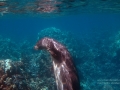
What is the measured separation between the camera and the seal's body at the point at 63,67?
4766 mm

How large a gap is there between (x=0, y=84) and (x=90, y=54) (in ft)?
64.2

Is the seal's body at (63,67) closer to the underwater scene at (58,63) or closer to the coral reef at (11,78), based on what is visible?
the underwater scene at (58,63)

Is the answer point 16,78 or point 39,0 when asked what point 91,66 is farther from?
point 16,78

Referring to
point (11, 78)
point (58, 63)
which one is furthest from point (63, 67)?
point (11, 78)

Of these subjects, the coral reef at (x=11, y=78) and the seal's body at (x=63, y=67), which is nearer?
the seal's body at (x=63, y=67)

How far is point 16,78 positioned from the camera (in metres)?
11.8

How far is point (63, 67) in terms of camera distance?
523 centimetres

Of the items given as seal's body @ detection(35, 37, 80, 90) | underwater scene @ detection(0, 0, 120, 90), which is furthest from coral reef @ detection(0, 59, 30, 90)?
seal's body @ detection(35, 37, 80, 90)

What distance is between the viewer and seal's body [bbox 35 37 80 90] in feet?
15.6

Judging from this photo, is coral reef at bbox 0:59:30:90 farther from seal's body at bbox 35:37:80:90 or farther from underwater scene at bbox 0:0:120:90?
seal's body at bbox 35:37:80:90

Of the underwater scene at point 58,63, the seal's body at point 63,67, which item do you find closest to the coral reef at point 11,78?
the underwater scene at point 58,63

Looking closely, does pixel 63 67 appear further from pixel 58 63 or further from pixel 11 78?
pixel 11 78

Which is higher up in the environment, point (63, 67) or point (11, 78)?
point (63, 67)

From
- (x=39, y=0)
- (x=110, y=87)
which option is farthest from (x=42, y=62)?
(x=110, y=87)
